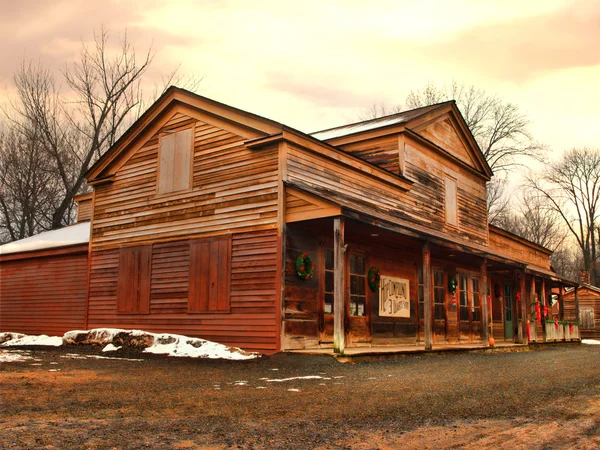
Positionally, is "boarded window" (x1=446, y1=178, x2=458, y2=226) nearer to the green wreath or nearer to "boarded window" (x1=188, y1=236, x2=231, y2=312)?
the green wreath

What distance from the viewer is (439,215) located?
61.7ft

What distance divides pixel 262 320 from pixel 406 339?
6.03 metres

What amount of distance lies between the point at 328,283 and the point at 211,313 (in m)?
2.71

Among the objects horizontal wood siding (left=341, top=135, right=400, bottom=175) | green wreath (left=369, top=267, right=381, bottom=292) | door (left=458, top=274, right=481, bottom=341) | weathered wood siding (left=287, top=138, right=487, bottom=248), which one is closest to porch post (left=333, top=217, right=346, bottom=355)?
weathered wood siding (left=287, top=138, right=487, bottom=248)

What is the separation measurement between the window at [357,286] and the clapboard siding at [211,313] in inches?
120

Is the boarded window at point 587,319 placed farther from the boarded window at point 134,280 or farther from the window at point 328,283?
the boarded window at point 134,280

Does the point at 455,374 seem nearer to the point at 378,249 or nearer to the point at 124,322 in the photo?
the point at 378,249

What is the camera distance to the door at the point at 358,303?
14.7 metres

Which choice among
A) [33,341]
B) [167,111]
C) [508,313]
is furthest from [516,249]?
[33,341]

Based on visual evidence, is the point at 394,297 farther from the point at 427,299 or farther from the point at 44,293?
the point at 44,293

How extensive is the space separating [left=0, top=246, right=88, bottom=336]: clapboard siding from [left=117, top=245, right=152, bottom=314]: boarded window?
6.13ft

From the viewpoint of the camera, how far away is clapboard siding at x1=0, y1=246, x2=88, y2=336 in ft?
55.8

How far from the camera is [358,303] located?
15.1 m

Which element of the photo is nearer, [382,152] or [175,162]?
[175,162]
